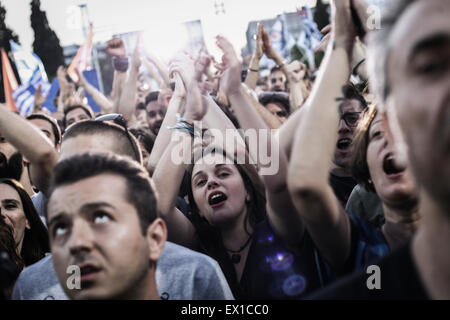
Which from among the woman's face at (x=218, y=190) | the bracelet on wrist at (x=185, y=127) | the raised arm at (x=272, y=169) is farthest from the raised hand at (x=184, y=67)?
the raised arm at (x=272, y=169)

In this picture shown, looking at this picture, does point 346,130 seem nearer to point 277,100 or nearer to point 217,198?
point 217,198

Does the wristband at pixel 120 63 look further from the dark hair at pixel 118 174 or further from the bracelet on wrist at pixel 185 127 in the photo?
the dark hair at pixel 118 174

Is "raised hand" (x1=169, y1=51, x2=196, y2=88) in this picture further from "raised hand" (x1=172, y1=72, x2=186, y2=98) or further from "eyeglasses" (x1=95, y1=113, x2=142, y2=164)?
"eyeglasses" (x1=95, y1=113, x2=142, y2=164)

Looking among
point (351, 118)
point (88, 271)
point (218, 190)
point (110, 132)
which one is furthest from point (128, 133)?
point (351, 118)

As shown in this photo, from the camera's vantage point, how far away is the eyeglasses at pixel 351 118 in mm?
3152

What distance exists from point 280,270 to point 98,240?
0.84 m

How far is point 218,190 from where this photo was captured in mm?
2650

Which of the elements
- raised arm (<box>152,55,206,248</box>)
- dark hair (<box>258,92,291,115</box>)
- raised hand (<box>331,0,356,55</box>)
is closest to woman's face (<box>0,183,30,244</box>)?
raised arm (<box>152,55,206,248</box>)

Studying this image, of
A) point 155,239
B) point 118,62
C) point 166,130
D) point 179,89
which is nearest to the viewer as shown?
point 155,239

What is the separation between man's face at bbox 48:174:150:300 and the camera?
159 cm

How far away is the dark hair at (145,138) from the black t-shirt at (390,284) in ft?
8.88
